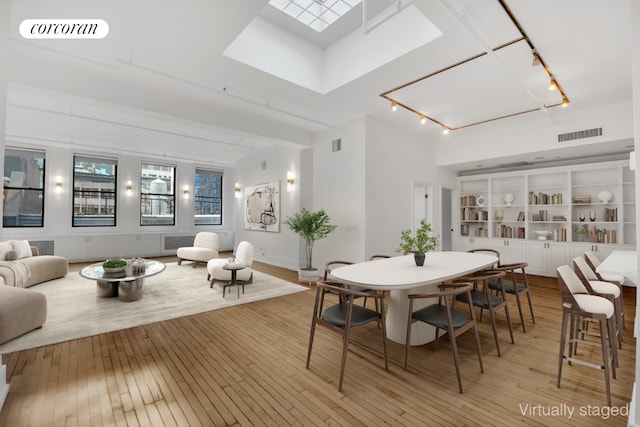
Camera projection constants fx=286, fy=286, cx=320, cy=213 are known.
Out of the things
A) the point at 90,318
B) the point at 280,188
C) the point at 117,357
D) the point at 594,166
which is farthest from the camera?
the point at 280,188

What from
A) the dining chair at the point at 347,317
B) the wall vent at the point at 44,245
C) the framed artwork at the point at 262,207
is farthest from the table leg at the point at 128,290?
the wall vent at the point at 44,245

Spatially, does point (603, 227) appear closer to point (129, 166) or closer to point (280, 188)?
point (280, 188)

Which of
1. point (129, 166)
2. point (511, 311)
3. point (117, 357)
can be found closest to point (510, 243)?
point (511, 311)

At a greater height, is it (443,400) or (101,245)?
(101,245)

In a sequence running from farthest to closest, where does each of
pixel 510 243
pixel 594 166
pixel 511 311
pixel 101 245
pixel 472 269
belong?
pixel 101 245 < pixel 510 243 < pixel 594 166 < pixel 511 311 < pixel 472 269

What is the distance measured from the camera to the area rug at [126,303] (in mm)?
3283

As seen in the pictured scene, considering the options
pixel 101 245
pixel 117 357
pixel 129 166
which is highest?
pixel 129 166

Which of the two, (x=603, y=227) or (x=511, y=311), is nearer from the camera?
(x=511, y=311)

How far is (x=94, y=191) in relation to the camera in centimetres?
817

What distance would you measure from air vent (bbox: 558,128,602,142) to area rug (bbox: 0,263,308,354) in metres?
5.67

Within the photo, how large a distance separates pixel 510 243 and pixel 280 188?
5828mm

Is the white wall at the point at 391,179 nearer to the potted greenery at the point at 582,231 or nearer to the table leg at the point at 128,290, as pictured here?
the potted greenery at the point at 582,231

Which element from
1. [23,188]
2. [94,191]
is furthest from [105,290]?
[23,188]

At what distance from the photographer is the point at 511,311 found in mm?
4055
